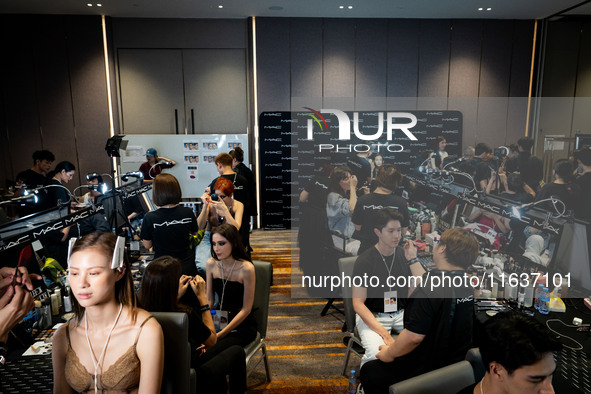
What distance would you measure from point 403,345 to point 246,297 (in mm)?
1148

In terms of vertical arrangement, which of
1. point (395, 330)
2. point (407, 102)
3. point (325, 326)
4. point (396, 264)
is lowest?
point (325, 326)

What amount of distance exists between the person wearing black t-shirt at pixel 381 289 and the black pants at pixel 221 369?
2.75 feet

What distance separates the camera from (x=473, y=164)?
6379mm

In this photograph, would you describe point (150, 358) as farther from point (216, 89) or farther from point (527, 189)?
point (527, 189)

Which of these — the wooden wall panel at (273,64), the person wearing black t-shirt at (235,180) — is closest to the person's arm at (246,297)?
the person wearing black t-shirt at (235,180)

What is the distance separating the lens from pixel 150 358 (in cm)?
172

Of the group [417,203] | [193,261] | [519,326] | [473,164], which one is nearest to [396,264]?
[519,326]

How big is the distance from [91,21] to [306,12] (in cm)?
382

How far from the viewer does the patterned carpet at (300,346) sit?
310cm

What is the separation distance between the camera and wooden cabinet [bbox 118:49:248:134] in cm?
730

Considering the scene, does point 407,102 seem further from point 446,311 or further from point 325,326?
point 446,311

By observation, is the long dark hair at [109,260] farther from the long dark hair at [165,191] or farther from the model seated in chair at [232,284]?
the long dark hair at [165,191]

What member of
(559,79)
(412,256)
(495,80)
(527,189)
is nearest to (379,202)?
(412,256)

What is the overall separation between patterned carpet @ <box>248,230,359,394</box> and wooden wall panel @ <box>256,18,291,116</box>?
3.46 meters
